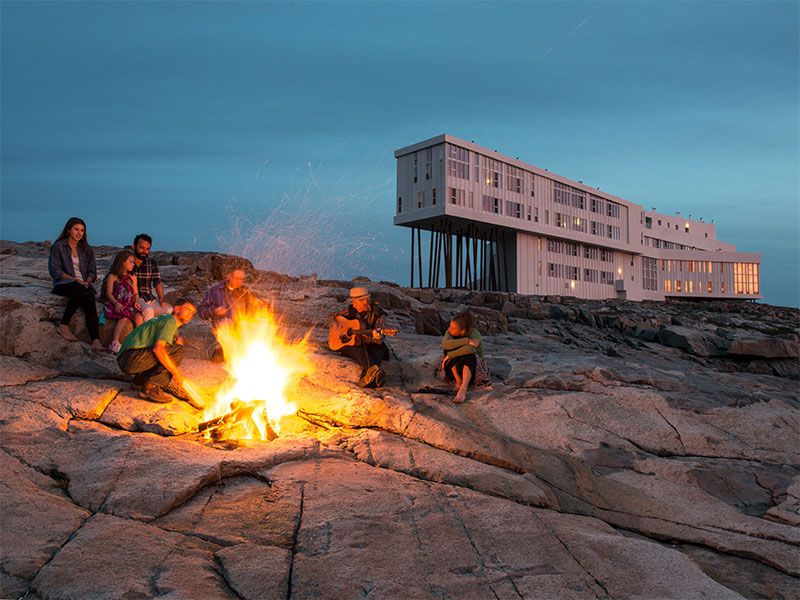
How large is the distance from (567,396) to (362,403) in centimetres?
297

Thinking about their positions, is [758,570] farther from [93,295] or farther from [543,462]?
[93,295]

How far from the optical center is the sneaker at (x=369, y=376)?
766 cm

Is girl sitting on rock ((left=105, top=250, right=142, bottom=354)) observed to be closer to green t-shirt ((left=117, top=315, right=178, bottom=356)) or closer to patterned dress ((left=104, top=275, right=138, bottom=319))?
patterned dress ((left=104, top=275, right=138, bottom=319))

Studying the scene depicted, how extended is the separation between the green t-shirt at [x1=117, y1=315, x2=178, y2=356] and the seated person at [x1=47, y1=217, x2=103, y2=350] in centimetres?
177

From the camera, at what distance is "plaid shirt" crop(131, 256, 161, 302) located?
8688 mm

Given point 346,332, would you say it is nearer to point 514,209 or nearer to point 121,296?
point 121,296

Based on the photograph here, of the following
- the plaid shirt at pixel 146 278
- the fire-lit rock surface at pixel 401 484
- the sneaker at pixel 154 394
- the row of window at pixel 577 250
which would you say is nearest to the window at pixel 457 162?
the row of window at pixel 577 250

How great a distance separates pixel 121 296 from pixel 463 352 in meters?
5.24

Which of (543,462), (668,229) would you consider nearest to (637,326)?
(543,462)

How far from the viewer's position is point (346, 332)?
8633 millimetres

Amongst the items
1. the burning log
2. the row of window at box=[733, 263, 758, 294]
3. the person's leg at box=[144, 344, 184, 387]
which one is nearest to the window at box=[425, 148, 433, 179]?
the person's leg at box=[144, 344, 184, 387]

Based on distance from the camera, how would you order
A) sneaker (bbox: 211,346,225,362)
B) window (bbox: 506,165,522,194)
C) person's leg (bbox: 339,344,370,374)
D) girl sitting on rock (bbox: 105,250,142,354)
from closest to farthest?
1. girl sitting on rock (bbox: 105,250,142,354)
2. sneaker (bbox: 211,346,225,362)
3. person's leg (bbox: 339,344,370,374)
4. window (bbox: 506,165,522,194)

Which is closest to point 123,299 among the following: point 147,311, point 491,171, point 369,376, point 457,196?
point 147,311

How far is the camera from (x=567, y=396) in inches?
299
